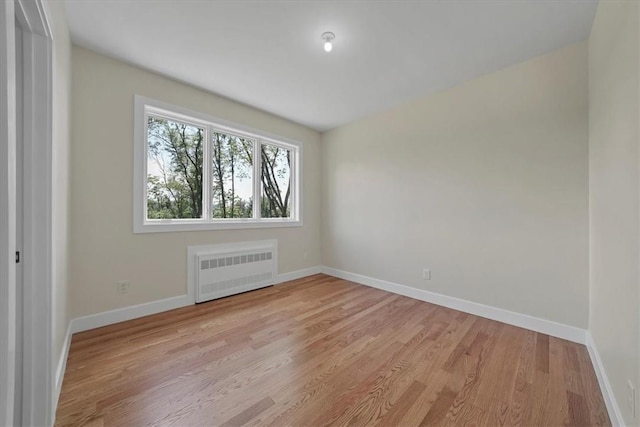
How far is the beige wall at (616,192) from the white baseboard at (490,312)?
27 cm

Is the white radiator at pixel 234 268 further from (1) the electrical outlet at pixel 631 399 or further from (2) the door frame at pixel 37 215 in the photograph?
(1) the electrical outlet at pixel 631 399

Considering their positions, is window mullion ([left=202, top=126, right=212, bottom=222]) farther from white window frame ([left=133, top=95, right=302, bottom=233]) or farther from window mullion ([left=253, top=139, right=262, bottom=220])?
window mullion ([left=253, top=139, right=262, bottom=220])

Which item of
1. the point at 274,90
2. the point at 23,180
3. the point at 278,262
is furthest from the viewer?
the point at 278,262

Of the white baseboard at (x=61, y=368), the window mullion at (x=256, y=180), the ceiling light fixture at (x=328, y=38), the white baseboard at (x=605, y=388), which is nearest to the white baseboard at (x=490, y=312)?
the white baseboard at (x=605, y=388)

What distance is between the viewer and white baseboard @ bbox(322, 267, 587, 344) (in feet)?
7.22

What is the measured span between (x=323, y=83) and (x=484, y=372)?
3011 mm

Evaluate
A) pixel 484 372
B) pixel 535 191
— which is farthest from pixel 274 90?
pixel 484 372

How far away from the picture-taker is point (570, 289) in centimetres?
221

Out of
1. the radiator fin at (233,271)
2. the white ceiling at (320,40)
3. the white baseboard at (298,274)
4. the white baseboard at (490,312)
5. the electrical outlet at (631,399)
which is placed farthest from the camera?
the white baseboard at (298,274)

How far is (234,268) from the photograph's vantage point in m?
3.28

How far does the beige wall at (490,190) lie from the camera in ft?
7.23

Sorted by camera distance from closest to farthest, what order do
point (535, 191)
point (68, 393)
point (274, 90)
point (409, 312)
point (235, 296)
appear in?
point (68, 393) → point (535, 191) → point (409, 312) → point (274, 90) → point (235, 296)

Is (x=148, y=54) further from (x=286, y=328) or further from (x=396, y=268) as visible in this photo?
(x=396, y=268)

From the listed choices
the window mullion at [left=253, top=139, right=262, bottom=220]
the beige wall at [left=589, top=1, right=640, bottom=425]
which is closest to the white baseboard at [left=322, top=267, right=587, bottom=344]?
the beige wall at [left=589, top=1, right=640, bottom=425]
